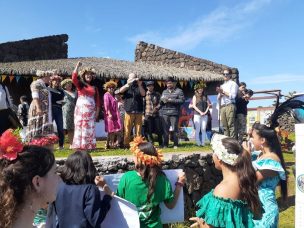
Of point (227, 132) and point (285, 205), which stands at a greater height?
point (227, 132)

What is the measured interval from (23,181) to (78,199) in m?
1.40

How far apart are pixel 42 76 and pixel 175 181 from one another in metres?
3.60

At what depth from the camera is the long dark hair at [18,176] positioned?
179 cm

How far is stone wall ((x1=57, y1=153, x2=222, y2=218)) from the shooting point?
5.42 meters

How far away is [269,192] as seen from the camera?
4.04 m

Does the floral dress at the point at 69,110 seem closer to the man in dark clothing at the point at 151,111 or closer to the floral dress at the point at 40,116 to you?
the floral dress at the point at 40,116

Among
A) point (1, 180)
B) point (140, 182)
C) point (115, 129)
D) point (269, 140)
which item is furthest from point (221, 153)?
point (115, 129)

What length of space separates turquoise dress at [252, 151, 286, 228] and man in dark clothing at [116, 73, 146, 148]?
13.2 feet

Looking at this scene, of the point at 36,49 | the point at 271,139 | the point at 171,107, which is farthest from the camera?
the point at 36,49

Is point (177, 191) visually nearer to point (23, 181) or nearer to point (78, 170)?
point (78, 170)

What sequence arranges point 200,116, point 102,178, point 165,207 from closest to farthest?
point 102,178 < point 165,207 < point 200,116

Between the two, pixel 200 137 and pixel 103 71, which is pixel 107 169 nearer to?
pixel 200 137

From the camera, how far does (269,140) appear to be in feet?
14.4

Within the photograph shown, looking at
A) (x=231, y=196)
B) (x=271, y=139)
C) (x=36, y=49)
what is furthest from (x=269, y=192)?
(x=36, y=49)
